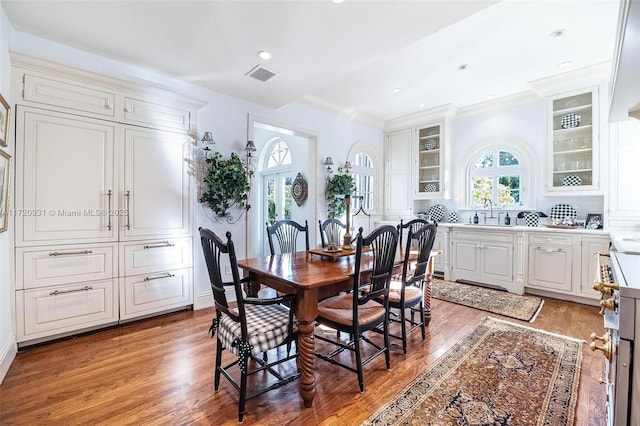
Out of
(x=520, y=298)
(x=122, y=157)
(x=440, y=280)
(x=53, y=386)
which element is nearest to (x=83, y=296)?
(x=53, y=386)

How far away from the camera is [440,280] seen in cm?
476

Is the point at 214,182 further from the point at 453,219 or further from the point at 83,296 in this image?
the point at 453,219

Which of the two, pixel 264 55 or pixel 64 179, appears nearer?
pixel 64 179

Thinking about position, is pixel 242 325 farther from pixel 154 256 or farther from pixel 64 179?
pixel 64 179

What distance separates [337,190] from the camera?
4859 mm

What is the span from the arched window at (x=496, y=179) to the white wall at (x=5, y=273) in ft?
19.2

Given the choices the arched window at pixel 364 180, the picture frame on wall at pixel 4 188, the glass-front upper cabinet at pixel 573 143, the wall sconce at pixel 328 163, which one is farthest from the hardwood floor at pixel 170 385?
the arched window at pixel 364 180

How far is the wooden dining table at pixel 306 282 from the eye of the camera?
70.5 inches

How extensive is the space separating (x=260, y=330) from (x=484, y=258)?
3776 millimetres

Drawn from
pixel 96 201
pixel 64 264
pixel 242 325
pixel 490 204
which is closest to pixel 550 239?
pixel 490 204

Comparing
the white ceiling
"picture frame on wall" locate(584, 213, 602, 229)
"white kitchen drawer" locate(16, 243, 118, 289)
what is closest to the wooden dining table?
"white kitchen drawer" locate(16, 243, 118, 289)

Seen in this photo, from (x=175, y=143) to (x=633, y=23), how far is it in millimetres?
3579

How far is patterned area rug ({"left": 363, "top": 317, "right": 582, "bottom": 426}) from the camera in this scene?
1694mm

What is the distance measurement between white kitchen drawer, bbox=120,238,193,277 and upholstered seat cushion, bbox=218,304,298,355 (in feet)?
5.25
